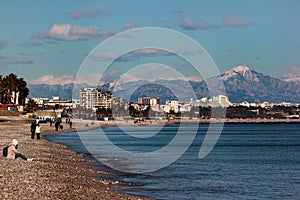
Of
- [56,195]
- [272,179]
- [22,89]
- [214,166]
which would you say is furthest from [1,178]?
[22,89]

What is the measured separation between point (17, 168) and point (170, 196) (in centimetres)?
643

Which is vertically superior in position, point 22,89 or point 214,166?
point 22,89

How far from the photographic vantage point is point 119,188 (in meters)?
23.8

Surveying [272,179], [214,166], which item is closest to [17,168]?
[272,179]

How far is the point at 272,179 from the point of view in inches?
1209

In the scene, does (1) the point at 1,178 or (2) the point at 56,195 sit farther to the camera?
(1) the point at 1,178

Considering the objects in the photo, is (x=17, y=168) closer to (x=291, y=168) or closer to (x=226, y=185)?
(x=226, y=185)

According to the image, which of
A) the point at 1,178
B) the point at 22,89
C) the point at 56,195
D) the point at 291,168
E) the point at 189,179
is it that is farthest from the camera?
the point at 22,89

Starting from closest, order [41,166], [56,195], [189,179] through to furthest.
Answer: [56,195], [41,166], [189,179]

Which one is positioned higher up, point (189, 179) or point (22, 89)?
point (22, 89)

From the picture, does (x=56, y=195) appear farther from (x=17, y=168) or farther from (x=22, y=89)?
(x=22, y=89)

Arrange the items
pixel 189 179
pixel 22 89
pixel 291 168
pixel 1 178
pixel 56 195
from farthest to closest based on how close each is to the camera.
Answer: pixel 22 89, pixel 291 168, pixel 189 179, pixel 1 178, pixel 56 195

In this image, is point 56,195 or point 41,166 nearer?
point 56,195

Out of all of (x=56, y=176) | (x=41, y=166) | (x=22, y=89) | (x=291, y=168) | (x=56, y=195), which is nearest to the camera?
(x=56, y=195)
